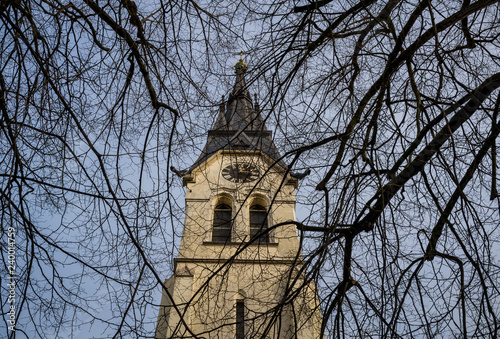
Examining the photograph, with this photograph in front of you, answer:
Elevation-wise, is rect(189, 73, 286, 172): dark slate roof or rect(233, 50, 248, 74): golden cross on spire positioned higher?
rect(233, 50, 248, 74): golden cross on spire

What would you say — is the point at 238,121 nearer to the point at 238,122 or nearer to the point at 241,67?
the point at 238,122

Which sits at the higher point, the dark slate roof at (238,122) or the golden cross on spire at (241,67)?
the golden cross on spire at (241,67)

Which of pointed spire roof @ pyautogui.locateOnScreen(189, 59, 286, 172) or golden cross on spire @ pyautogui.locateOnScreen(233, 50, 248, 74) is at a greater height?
golden cross on spire @ pyautogui.locateOnScreen(233, 50, 248, 74)

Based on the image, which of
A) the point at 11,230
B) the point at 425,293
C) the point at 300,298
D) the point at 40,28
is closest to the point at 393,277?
the point at 425,293

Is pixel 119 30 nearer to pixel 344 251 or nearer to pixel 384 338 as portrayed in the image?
pixel 344 251

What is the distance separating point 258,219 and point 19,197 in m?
13.2

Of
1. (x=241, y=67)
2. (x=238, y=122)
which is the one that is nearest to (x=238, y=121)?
(x=238, y=122)

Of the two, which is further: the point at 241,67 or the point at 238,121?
the point at 241,67

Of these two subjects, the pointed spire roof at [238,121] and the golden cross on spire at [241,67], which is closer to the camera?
the pointed spire roof at [238,121]

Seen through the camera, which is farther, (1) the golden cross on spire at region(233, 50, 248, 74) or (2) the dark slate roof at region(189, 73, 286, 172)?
(1) the golden cross on spire at region(233, 50, 248, 74)

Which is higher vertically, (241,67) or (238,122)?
(241,67)

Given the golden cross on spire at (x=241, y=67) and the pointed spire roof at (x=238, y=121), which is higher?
the golden cross on spire at (x=241, y=67)

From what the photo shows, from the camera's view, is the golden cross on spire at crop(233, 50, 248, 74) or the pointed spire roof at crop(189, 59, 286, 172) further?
the golden cross on spire at crop(233, 50, 248, 74)

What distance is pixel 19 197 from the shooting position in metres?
3.33
